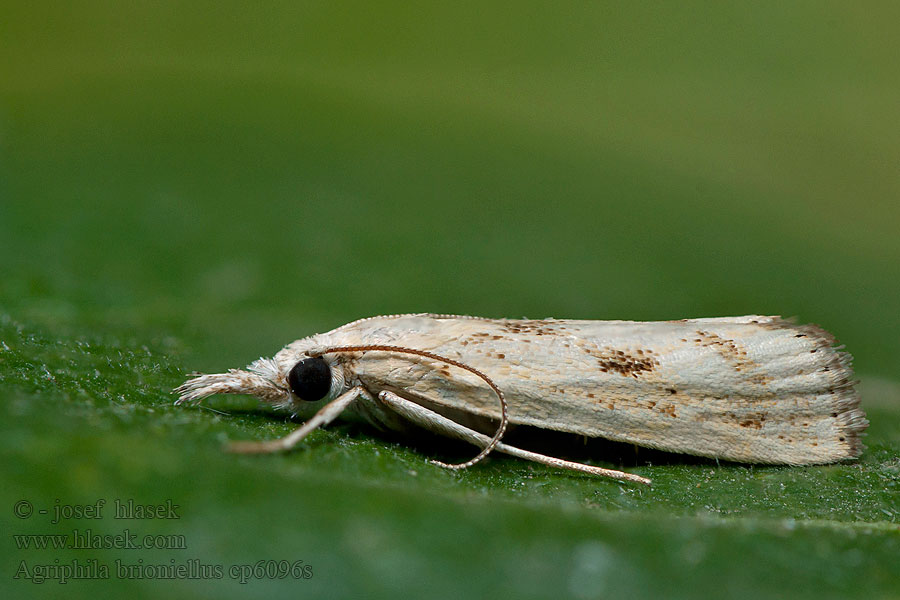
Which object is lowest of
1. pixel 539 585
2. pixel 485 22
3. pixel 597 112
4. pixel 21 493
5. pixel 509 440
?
pixel 509 440

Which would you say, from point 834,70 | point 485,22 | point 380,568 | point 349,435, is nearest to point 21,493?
point 380,568

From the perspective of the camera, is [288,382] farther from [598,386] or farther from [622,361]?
[622,361]

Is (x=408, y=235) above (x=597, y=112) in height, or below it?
below

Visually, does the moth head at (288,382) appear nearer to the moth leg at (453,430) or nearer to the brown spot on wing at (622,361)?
the moth leg at (453,430)

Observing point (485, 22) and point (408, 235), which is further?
point (485, 22)

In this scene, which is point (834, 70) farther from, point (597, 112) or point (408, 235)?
point (408, 235)

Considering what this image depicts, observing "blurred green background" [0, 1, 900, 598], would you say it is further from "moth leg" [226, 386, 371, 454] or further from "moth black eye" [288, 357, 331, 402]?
"moth black eye" [288, 357, 331, 402]
